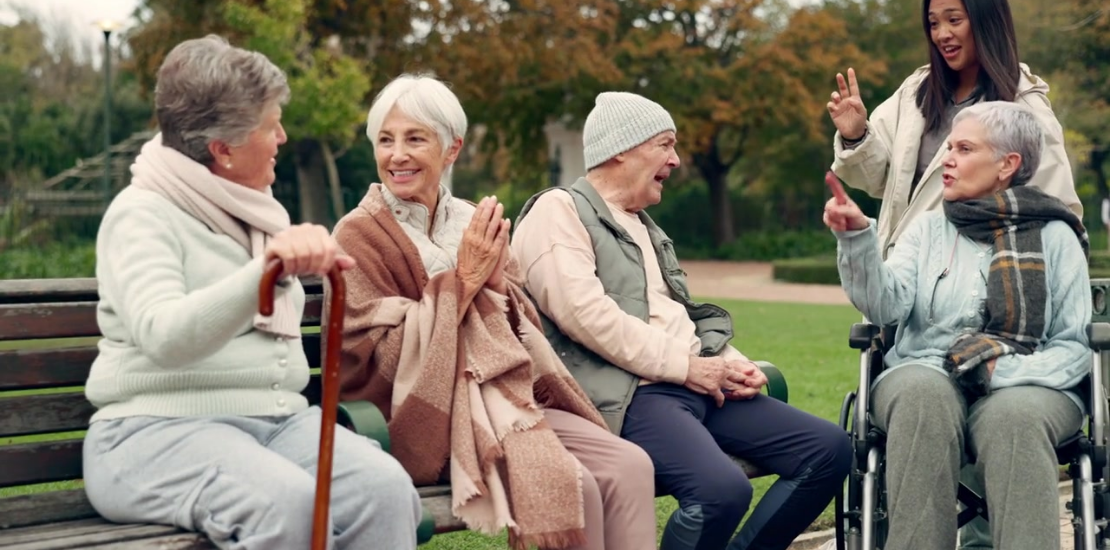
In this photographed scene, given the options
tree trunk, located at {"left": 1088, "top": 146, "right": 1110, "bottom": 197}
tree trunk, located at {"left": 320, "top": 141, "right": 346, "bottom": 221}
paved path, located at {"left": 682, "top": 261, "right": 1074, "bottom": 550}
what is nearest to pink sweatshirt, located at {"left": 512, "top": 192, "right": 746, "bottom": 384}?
paved path, located at {"left": 682, "top": 261, "right": 1074, "bottom": 550}

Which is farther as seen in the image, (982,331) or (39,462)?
(982,331)

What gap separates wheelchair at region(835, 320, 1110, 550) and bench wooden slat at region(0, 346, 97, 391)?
217cm

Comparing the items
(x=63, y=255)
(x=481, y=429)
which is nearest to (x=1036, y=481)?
(x=481, y=429)

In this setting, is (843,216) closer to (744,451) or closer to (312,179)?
(744,451)

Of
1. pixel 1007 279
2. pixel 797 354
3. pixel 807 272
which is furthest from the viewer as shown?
pixel 807 272

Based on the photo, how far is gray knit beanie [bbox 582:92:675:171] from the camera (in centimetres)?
418

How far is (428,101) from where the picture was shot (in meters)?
3.79

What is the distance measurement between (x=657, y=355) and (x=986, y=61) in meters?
1.60

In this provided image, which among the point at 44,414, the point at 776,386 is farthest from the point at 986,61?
the point at 44,414

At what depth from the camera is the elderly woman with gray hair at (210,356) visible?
2.90m

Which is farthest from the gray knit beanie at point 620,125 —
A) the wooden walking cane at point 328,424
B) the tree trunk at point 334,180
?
the tree trunk at point 334,180

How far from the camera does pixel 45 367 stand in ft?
11.3

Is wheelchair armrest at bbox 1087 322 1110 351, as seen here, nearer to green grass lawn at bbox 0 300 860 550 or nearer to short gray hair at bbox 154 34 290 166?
green grass lawn at bbox 0 300 860 550

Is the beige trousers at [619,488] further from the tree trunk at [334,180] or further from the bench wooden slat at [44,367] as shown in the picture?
the tree trunk at [334,180]
